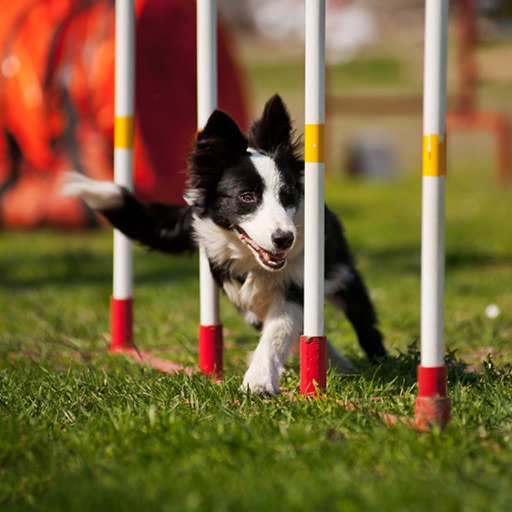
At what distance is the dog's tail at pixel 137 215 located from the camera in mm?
4711

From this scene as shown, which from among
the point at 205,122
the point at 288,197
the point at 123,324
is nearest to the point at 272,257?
the point at 288,197

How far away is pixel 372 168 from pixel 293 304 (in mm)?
11069

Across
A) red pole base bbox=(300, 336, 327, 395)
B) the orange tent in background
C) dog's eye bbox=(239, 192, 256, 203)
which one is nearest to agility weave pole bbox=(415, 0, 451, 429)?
red pole base bbox=(300, 336, 327, 395)

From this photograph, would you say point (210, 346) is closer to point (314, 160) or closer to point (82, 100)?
A: point (314, 160)

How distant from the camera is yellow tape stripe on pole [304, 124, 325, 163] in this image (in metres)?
3.69

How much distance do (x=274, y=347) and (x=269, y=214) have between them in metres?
0.55

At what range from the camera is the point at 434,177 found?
128 inches

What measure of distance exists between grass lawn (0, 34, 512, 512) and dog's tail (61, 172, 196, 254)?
1.99ft

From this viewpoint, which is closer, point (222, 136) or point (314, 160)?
point (314, 160)

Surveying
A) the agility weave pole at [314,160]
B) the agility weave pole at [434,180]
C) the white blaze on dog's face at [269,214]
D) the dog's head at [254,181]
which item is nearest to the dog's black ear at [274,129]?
the dog's head at [254,181]

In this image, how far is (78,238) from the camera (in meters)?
9.49

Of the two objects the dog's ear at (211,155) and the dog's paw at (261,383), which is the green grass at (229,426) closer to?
the dog's paw at (261,383)

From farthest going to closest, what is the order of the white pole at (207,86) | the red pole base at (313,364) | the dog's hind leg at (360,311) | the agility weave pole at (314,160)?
the dog's hind leg at (360,311) < the white pole at (207,86) < the red pole base at (313,364) < the agility weave pole at (314,160)

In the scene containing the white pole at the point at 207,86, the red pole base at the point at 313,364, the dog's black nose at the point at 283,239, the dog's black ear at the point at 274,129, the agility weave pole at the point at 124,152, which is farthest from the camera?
the agility weave pole at the point at 124,152
